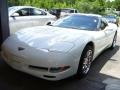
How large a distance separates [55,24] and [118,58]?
2.14 metres

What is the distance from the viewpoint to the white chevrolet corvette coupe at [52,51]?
3930 millimetres

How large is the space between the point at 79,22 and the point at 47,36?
150 centimetres

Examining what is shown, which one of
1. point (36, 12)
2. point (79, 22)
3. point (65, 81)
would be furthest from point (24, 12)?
point (65, 81)

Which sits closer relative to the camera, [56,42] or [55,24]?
Answer: [56,42]

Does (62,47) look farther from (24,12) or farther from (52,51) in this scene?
(24,12)

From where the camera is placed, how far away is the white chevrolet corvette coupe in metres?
3.93

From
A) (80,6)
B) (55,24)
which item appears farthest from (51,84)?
(80,6)

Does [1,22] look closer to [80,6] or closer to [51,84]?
[51,84]

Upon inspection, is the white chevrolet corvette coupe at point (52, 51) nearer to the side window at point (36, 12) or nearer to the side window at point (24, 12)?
the side window at point (24, 12)

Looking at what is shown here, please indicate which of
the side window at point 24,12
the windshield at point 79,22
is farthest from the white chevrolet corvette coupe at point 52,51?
the side window at point 24,12

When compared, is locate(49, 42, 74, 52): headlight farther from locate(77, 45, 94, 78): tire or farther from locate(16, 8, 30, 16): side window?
locate(16, 8, 30, 16): side window

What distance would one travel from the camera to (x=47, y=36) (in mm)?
4684

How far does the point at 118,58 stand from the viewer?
659 centimetres

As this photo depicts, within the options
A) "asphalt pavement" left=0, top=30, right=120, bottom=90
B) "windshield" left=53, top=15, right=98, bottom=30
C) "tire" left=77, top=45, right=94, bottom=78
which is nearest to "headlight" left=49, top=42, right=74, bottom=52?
"tire" left=77, top=45, right=94, bottom=78
